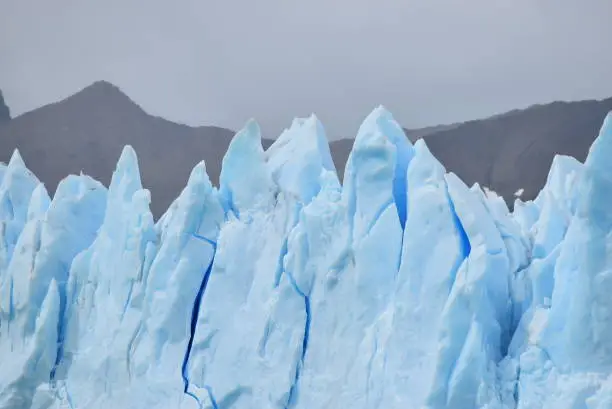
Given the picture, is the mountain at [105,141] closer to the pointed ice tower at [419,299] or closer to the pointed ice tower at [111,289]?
the pointed ice tower at [111,289]

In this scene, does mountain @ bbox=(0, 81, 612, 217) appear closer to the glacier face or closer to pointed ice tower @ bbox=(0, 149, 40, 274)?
the glacier face

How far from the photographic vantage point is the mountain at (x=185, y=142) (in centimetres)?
778

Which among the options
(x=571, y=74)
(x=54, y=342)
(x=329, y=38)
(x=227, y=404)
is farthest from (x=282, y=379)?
(x=329, y=38)

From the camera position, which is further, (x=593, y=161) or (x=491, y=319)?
(x=491, y=319)

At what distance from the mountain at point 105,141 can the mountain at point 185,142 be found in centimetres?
1

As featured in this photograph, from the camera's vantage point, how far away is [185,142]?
10.4m

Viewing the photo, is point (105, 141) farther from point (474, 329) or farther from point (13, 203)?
point (474, 329)

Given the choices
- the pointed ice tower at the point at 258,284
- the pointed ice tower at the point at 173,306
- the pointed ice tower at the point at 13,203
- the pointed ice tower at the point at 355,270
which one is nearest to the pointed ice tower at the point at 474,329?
the pointed ice tower at the point at 355,270

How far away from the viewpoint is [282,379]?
18.7 feet

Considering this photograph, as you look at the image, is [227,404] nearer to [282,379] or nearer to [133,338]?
[282,379]

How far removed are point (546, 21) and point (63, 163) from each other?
6796 millimetres

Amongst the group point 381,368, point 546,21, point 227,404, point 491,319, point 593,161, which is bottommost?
point 227,404

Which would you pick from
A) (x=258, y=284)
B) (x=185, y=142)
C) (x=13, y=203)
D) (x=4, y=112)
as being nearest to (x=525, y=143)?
(x=258, y=284)

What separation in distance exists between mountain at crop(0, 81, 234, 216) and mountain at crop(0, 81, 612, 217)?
0.01 m
